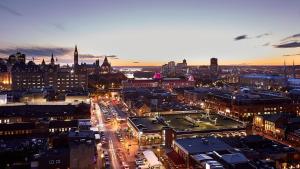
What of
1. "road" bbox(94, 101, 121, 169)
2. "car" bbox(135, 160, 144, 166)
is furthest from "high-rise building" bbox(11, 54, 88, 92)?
"car" bbox(135, 160, 144, 166)

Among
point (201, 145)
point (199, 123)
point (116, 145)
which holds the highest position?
point (199, 123)

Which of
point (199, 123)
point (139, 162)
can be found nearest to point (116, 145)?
point (139, 162)

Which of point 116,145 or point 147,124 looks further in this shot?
point 147,124

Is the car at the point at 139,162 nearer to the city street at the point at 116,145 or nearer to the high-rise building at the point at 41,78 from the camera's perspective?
Result: the city street at the point at 116,145

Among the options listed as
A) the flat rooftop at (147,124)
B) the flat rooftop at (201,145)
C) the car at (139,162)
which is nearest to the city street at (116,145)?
the car at (139,162)

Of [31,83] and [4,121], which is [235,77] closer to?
[31,83]

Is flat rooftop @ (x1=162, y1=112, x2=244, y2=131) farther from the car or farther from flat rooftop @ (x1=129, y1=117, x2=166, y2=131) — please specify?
the car

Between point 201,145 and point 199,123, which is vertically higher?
point 199,123

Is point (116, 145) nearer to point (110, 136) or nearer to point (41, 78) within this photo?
point (110, 136)

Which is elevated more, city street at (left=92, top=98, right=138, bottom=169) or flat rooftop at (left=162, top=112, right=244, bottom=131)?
flat rooftop at (left=162, top=112, right=244, bottom=131)
